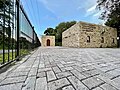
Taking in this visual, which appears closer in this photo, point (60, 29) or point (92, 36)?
point (92, 36)

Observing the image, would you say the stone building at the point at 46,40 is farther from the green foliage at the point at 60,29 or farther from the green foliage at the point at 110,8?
the green foliage at the point at 110,8

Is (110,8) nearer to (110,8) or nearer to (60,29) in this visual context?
(110,8)

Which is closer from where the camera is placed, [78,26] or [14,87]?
[14,87]

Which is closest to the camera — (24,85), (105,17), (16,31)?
(24,85)

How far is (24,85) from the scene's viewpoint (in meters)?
1.65

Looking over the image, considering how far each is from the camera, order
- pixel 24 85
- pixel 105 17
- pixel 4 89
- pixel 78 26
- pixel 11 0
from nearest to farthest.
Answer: pixel 4 89 < pixel 24 85 < pixel 11 0 < pixel 78 26 < pixel 105 17

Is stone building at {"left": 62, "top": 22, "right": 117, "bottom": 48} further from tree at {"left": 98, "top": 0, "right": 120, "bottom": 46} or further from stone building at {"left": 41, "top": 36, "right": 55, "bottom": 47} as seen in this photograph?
stone building at {"left": 41, "top": 36, "right": 55, "bottom": 47}

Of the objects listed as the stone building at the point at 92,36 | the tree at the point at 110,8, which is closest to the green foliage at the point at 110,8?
the tree at the point at 110,8

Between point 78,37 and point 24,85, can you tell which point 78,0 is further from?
point 24,85

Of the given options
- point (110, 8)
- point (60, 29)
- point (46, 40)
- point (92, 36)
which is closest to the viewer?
point (92, 36)

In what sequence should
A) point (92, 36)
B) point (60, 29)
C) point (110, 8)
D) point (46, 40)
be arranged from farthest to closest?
point (60, 29), point (46, 40), point (110, 8), point (92, 36)

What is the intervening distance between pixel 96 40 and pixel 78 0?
21.2ft

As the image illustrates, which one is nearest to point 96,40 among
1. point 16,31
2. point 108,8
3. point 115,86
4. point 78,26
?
point 78,26

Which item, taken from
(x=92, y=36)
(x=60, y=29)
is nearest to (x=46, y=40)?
(x=60, y=29)
